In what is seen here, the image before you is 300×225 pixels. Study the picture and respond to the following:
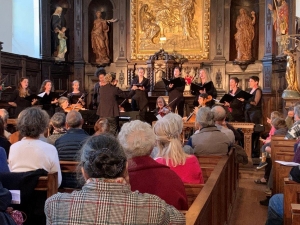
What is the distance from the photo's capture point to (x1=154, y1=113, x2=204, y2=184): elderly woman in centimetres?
295

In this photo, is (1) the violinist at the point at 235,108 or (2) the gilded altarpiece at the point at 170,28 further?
(2) the gilded altarpiece at the point at 170,28

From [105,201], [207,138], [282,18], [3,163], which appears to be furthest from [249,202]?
[282,18]

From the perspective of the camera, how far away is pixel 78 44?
12844mm

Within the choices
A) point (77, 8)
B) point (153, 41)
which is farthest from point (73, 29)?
point (153, 41)

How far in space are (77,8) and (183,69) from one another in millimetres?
3685

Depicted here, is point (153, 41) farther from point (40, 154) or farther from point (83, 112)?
point (40, 154)

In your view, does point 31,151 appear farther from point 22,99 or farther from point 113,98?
point 22,99

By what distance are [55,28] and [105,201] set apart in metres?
11.5

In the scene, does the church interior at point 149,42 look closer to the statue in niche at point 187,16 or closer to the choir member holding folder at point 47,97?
the statue in niche at point 187,16

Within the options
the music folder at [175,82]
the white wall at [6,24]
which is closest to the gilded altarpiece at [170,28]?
the music folder at [175,82]

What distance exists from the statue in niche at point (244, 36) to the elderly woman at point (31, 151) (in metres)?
9.38

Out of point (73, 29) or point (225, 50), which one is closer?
point (225, 50)

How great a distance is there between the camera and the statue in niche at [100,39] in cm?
1280

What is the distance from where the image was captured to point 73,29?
42.5 feet
